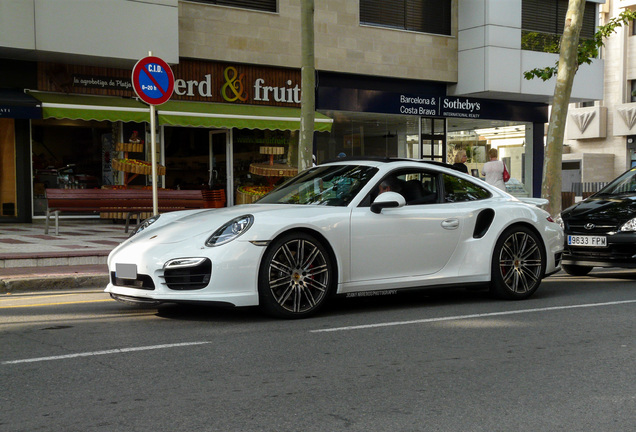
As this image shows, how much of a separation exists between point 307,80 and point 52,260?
17.0 ft

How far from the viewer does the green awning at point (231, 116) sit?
17.5 metres

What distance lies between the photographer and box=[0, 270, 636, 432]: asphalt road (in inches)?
150

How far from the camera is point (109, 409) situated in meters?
3.94

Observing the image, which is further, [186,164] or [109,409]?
[186,164]

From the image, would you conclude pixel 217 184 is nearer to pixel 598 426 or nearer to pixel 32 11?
pixel 32 11

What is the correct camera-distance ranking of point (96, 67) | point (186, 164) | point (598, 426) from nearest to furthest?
point (598, 426) < point (96, 67) < point (186, 164)

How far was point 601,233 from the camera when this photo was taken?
9.57 m

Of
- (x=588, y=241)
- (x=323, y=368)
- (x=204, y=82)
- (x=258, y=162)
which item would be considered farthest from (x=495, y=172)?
(x=323, y=368)

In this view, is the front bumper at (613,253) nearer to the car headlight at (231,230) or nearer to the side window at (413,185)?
the side window at (413,185)

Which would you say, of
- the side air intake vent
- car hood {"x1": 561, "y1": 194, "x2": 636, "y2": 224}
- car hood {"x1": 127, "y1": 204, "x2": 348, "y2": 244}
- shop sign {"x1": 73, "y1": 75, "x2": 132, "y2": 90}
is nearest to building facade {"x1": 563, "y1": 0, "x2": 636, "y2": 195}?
shop sign {"x1": 73, "y1": 75, "x2": 132, "y2": 90}

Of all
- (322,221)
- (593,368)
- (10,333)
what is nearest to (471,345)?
(593,368)

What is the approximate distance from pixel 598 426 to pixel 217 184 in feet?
55.9

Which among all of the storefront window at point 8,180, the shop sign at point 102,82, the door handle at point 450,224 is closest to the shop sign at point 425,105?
the shop sign at point 102,82

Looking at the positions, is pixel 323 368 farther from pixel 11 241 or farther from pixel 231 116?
pixel 231 116
